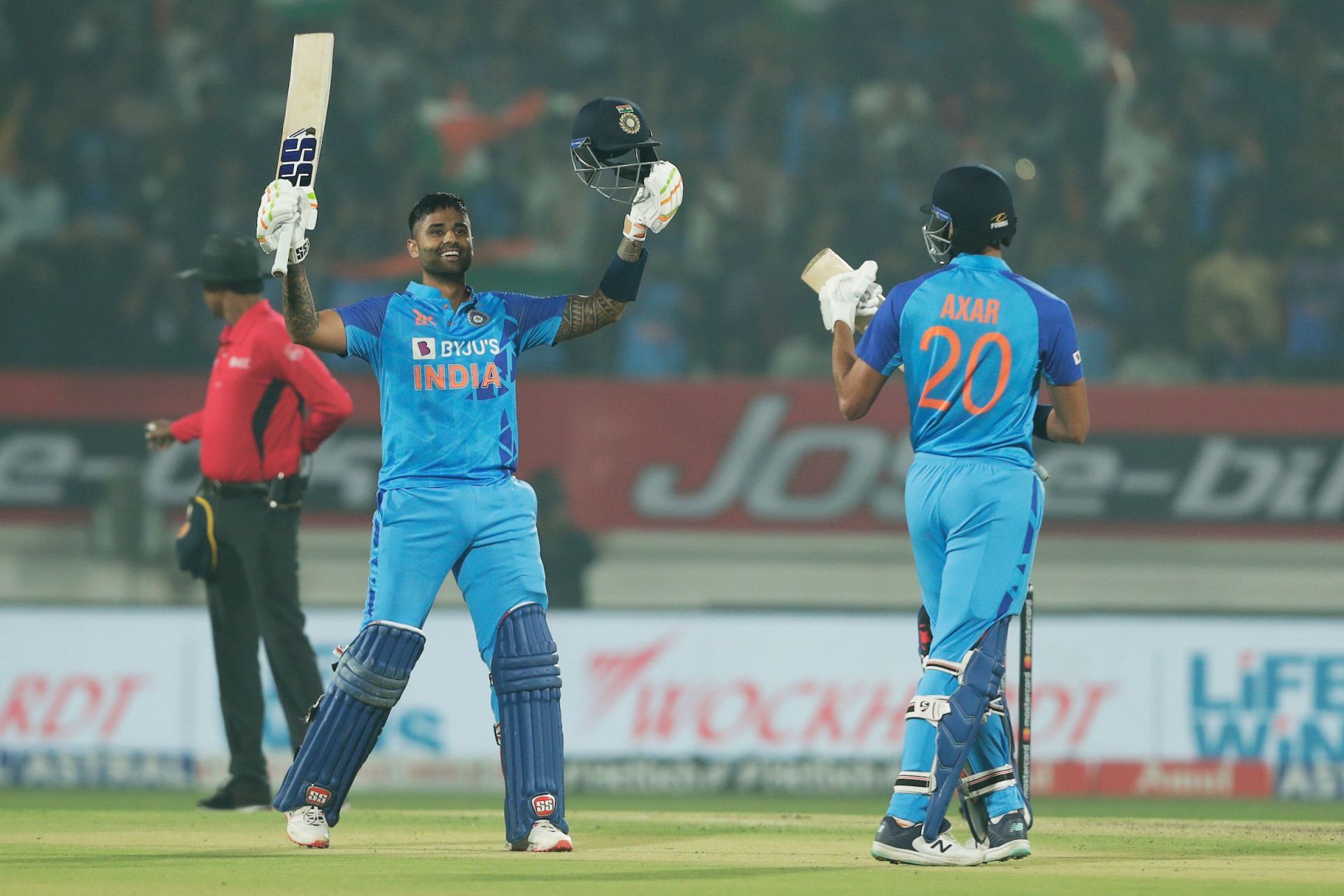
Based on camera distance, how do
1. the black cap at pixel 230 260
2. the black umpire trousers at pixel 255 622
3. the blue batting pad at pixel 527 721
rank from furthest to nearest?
the black cap at pixel 230 260 → the black umpire trousers at pixel 255 622 → the blue batting pad at pixel 527 721

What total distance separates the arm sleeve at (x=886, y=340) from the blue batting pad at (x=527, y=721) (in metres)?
1.23

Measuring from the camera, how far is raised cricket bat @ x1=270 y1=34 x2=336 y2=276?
5.98m

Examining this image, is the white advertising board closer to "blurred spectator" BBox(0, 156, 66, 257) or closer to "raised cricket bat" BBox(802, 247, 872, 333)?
"blurred spectator" BBox(0, 156, 66, 257)

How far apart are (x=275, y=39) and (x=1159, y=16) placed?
258 inches

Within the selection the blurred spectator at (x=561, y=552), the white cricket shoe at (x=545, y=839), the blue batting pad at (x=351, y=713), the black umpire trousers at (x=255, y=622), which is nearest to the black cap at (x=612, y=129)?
the blue batting pad at (x=351, y=713)

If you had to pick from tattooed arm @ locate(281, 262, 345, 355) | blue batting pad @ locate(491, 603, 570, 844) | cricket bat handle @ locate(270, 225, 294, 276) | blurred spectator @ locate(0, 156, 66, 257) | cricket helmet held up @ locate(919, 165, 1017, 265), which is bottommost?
blue batting pad @ locate(491, 603, 570, 844)

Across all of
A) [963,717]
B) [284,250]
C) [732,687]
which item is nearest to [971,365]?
[963,717]

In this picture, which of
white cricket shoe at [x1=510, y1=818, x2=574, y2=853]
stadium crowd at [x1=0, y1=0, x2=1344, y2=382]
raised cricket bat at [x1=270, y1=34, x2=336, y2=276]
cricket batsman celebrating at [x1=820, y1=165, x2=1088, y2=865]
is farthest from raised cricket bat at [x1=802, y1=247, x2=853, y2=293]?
stadium crowd at [x1=0, y1=0, x2=1344, y2=382]

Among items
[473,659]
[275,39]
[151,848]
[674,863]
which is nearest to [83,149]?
[275,39]

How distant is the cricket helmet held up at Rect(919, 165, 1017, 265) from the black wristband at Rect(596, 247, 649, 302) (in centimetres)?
90

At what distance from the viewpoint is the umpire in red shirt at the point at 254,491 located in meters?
7.91

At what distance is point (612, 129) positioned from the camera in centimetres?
607

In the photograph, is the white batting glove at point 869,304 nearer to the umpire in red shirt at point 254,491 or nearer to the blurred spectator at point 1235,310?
the umpire in red shirt at point 254,491

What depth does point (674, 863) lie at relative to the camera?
575 cm
